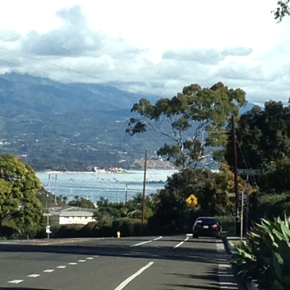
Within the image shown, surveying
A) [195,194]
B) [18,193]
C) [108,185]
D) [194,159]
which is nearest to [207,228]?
[195,194]

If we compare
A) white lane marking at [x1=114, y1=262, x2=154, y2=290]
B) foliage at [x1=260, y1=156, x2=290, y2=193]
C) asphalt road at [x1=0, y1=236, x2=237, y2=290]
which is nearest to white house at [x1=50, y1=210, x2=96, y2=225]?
foliage at [x1=260, y1=156, x2=290, y2=193]

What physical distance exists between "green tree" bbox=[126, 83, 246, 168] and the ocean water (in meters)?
41.8

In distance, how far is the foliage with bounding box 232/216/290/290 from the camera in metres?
11.6

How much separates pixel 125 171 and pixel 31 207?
112550 mm

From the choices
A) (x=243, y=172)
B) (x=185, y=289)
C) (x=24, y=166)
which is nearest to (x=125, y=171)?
(x=24, y=166)

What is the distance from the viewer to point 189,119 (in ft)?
199

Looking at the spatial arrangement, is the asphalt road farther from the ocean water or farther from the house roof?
the ocean water

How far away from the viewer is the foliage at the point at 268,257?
11.6 metres

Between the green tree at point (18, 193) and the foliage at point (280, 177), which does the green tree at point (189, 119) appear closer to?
the foliage at point (280, 177)

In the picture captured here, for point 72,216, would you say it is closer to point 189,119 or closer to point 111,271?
point 189,119

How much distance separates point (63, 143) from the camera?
189500mm

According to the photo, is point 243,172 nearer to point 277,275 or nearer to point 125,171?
point 277,275

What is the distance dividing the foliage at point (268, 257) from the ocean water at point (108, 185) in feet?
278

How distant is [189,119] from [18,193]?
15.8 meters
